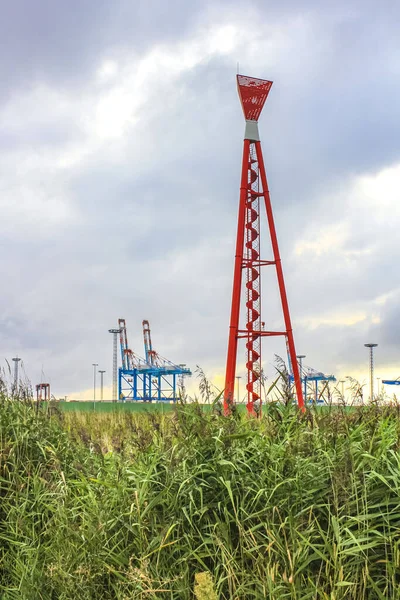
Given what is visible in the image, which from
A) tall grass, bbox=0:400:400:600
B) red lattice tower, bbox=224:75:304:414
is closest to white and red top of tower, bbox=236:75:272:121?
red lattice tower, bbox=224:75:304:414

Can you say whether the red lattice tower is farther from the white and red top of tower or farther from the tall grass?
the tall grass

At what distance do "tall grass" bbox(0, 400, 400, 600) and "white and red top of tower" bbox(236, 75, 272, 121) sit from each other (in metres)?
20.1

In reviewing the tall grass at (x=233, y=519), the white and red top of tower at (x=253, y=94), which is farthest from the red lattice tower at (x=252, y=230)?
the tall grass at (x=233, y=519)

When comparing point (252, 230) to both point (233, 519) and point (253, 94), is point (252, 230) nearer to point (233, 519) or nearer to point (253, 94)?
point (253, 94)

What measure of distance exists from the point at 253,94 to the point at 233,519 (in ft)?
70.5

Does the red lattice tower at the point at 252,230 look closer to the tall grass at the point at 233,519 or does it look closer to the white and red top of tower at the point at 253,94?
the white and red top of tower at the point at 253,94

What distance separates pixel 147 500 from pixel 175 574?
0.49 metres

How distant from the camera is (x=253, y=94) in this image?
2369cm

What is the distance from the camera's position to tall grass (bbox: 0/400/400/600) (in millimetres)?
3838

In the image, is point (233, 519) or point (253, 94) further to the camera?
point (253, 94)

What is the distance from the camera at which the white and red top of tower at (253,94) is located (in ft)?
77.1

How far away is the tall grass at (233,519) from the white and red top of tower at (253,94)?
2010cm

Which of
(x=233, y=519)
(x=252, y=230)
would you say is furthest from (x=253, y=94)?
(x=233, y=519)

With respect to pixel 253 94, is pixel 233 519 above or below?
below
